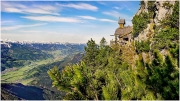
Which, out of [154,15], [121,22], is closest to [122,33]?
[121,22]

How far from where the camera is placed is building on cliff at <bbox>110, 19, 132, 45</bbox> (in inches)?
2636

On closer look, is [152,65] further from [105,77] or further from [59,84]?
[59,84]

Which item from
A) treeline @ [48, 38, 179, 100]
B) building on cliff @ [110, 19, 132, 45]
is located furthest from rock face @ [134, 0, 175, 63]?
treeline @ [48, 38, 179, 100]

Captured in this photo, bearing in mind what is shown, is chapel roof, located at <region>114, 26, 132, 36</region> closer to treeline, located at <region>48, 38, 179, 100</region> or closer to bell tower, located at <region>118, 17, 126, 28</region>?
bell tower, located at <region>118, 17, 126, 28</region>

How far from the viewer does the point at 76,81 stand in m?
13.8

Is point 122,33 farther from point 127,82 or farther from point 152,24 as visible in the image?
point 127,82

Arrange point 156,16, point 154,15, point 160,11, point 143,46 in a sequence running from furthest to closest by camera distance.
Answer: point 154,15
point 156,16
point 160,11
point 143,46

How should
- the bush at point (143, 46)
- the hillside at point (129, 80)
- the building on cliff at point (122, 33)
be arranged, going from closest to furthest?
the hillside at point (129, 80)
the bush at point (143, 46)
the building on cliff at point (122, 33)

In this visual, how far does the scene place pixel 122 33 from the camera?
7038 cm

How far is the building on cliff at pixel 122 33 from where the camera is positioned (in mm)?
66950

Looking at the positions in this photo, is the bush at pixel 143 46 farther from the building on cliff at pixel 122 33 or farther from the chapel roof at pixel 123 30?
the chapel roof at pixel 123 30

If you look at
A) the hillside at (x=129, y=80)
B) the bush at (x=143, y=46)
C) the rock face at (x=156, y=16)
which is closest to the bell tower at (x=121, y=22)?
the rock face at (x=156, y=16)

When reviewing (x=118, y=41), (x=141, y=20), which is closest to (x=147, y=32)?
(x=141, y=20)

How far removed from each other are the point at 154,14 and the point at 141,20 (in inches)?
160
